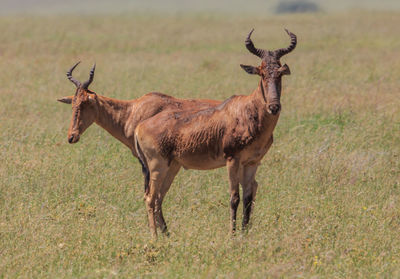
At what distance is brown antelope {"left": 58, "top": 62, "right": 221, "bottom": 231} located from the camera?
9938mm

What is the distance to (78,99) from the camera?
9906mm

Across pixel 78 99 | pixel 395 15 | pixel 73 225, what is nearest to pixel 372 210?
pixel 73 225

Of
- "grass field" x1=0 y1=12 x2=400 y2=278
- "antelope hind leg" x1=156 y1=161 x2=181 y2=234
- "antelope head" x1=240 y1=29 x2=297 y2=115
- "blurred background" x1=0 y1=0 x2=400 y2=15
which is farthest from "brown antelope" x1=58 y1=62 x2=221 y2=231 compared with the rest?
"blurred background" x1=0 y1=0 x2=400 y2=15

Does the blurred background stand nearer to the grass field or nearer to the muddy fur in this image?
the grass field

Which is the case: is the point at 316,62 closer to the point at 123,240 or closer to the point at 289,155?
the point at 289,155

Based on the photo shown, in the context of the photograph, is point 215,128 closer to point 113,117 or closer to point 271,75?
point 271,75

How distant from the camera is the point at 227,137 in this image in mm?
7984

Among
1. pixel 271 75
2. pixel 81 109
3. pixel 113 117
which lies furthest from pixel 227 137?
pixel 81 109

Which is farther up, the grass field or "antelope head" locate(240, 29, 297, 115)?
"antelope head" locate(240, 29, 297, 115)

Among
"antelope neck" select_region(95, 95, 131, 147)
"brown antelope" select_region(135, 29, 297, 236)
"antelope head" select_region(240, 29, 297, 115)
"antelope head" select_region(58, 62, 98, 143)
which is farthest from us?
"antelope neck" select_region(95, 95, 131, 147)

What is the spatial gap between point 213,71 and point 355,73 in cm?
429

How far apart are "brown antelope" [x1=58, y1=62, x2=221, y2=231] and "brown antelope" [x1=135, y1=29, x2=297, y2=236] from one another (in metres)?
1.52

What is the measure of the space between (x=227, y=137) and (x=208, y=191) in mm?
1965

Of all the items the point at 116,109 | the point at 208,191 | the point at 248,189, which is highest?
the point at 116,109
